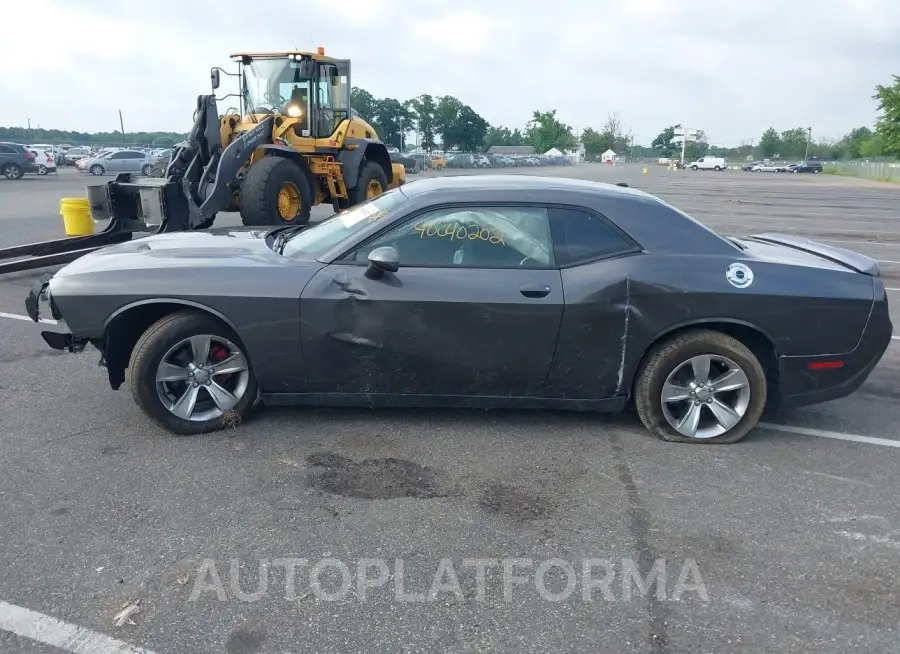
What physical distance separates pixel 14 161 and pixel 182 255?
32476 mm

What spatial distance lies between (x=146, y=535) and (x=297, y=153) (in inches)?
369

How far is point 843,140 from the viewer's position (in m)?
117

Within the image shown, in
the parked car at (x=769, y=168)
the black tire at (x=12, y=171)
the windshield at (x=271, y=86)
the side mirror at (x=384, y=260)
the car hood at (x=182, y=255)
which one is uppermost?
the windshield at (x=271, y=86)

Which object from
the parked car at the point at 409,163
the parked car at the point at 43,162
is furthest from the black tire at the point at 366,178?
the parked car at the point at 409,163

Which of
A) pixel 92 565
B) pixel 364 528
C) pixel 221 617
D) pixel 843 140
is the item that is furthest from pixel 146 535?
pixel 843 140

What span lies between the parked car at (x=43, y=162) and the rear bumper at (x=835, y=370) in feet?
117

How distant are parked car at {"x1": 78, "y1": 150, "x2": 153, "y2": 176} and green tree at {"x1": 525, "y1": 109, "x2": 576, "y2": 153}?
331 ft

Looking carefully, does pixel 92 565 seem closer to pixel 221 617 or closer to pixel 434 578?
pixel 221 617

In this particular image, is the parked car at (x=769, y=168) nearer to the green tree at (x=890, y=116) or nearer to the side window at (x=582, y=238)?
the green tree at (x=890, y=116)

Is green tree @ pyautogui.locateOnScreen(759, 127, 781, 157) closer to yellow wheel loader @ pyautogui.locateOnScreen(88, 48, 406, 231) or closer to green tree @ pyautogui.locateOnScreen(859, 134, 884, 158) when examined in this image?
green tree @ pyautogui.locateOnScreen(859, 134, 884, 158)

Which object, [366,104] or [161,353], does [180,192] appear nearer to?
[161,353]

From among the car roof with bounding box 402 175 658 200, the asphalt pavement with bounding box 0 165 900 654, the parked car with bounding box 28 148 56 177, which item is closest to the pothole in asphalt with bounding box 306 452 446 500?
the asphalt pavement with bounding box 0 165 900 654

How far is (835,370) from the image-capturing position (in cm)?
439

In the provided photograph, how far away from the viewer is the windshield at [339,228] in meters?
4.46
